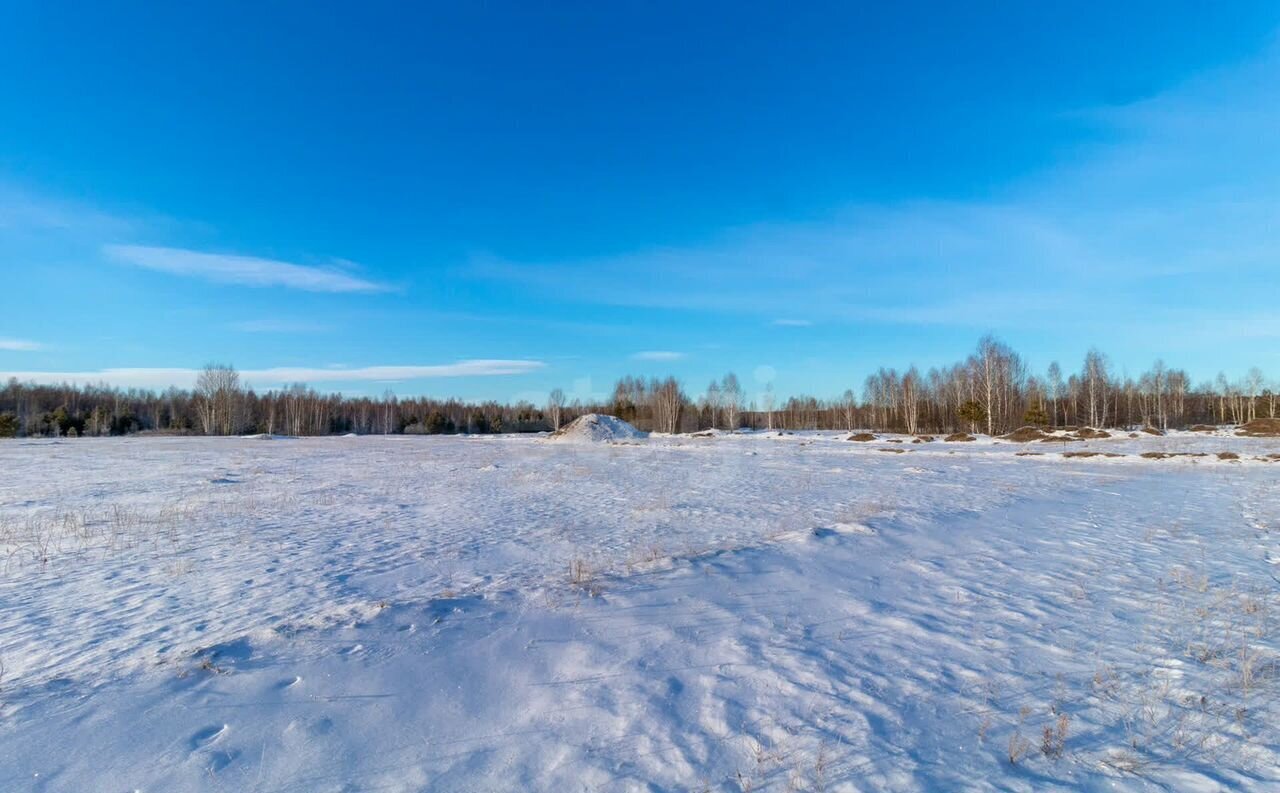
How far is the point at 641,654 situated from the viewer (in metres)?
5.06

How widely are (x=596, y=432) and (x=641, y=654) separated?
46742 millimetres

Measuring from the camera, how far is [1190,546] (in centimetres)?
914

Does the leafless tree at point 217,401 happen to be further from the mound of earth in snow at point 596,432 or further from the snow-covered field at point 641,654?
the snow-covered field at point 641,654

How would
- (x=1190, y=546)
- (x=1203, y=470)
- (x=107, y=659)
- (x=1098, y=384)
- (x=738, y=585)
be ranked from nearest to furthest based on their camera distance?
(x=107, y=659) → (x=738, y=585) → (x=1190, y=546) → (x=1203, y=470) → (x=1098, y=384)

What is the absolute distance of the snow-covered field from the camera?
3535 mm

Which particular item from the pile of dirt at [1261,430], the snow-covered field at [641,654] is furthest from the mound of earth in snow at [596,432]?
the pile of dirt at [1261,430]

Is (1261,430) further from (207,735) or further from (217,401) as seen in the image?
(217,401)

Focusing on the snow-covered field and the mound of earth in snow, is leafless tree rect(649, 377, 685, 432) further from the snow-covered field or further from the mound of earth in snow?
the snow-covered field

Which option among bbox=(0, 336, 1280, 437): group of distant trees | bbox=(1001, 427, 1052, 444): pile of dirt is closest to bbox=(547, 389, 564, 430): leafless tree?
bbox=(0, 336, 1280, 437): group of distant trees

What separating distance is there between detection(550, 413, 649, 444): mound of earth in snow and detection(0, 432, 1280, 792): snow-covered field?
126 feet

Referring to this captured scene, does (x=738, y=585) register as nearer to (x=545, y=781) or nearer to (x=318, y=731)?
(x=545, y=781)

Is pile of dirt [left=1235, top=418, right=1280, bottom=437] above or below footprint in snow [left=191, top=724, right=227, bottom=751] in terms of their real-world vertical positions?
above

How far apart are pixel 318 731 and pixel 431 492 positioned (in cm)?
1288

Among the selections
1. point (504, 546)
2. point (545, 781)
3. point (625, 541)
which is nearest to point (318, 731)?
point (545, 781)
